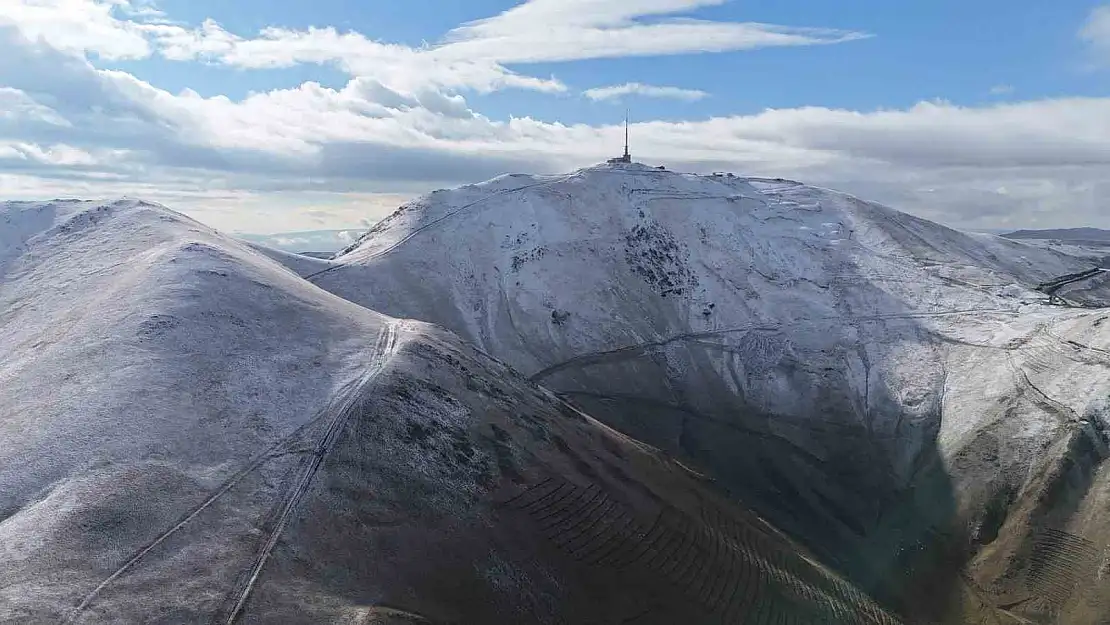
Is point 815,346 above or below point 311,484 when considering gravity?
below

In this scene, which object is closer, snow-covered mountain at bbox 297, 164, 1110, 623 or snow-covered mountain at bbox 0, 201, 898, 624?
snow-covered mountain at bbox 0, 201, 898, 624

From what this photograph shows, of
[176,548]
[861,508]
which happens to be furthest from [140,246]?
[861,508]

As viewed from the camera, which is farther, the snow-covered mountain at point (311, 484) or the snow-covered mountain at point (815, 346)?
the snow-covered mountain at point (815, 346)

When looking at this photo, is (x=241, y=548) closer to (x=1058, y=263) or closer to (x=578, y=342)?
(x=578, y=342)
